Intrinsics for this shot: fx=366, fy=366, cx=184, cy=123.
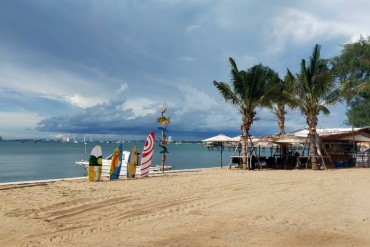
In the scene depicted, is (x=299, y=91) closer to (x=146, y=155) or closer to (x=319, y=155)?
(x=319, y=155)

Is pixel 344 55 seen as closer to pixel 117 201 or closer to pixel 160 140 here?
pixel 160 140

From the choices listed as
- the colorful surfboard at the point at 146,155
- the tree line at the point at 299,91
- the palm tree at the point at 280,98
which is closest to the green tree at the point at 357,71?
the palm tree at the point at 280,98

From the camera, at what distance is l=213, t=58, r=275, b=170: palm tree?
2191 centimetres

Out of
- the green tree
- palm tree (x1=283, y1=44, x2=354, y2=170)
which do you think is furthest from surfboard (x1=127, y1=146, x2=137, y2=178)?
the green tree

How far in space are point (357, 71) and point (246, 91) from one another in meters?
19.3

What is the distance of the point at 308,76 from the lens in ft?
71.5

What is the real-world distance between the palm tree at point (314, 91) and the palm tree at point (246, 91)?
169 cm

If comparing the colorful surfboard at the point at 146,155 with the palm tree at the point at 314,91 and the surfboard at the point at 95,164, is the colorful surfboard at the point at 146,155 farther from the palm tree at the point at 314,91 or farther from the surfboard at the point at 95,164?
the palm tree at the point at 314,91

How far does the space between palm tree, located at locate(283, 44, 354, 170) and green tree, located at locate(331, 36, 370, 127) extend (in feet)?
46.2

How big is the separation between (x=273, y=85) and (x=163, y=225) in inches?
660

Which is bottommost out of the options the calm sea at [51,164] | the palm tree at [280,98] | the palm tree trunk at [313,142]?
the calm sea at [51,164]

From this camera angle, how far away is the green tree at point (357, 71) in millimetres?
34531

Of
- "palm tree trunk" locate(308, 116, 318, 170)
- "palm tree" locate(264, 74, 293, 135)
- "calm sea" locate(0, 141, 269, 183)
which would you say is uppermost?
"palm tree" locate(264, 74, 293, 135)

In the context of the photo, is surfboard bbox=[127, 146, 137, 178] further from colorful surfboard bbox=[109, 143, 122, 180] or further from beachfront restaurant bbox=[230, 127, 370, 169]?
beachfront restaurant bbox=[230, 127, 370, 169]
